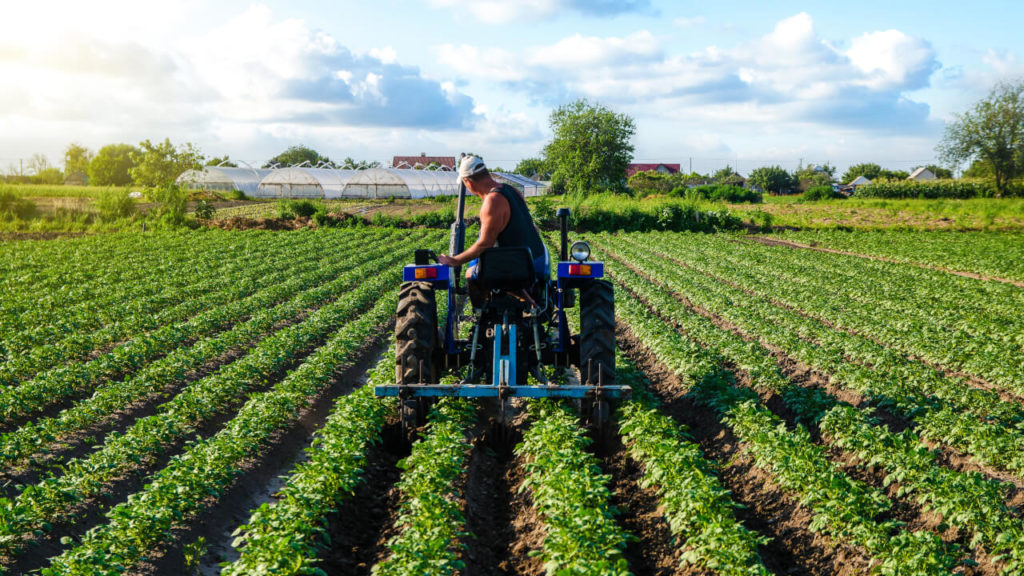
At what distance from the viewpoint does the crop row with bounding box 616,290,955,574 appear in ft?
15.3

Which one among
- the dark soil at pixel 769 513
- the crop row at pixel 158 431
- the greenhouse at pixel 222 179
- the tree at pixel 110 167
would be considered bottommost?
the dark soil at pixel 769 513

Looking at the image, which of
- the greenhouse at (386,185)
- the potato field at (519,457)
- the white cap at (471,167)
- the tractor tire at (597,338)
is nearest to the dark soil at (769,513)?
the potato field at (519,457)

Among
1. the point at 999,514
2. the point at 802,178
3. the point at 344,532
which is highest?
the point at 802,178

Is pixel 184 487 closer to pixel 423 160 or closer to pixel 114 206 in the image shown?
pixel 114 206

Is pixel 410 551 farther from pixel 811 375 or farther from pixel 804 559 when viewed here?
pixel 811 375

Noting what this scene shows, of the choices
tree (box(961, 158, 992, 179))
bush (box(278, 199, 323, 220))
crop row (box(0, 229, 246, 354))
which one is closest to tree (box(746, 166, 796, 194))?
tree (box(961, 158, 992, 179))

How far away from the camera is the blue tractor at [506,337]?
23.0 ft

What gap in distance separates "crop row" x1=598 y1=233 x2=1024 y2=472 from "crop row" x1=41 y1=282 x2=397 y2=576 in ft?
22.9

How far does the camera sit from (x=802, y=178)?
10650 cm

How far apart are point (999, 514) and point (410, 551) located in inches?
168

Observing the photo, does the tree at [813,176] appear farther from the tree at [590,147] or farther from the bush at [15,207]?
the bush at [15,207]

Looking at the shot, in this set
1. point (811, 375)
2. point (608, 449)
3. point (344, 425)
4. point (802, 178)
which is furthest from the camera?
point (802, 178)

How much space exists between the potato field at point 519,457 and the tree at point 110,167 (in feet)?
346

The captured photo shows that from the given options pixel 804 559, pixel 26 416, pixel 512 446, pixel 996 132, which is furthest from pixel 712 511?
pixel 996 132
